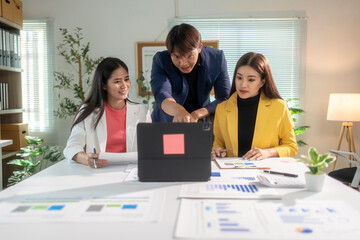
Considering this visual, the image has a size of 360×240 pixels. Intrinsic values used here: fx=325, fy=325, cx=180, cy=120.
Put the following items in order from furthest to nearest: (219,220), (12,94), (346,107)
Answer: (12,94), (346,107), (219,220)

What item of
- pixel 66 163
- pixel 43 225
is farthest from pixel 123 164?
pixel 43 225

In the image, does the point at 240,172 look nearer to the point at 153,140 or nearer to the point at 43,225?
the point at 153,140

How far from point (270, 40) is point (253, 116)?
229 centimetres

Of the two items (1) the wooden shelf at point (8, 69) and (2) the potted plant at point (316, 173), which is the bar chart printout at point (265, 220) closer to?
(2) the potted plant at point (316, 173)

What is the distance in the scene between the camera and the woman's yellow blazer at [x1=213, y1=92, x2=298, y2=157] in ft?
6.00

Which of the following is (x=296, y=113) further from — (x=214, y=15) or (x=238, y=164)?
(x=238, y=164)

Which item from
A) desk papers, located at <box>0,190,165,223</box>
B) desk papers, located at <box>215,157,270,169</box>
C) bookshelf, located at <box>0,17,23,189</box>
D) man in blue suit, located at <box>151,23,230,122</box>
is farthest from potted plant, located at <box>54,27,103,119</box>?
desk papers, located at <box>0,190,165,223</box>

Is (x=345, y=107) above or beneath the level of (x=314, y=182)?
above

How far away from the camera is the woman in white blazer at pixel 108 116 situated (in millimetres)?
1854

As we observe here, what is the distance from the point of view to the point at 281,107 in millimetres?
1873

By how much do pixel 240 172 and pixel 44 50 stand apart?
3.41 m

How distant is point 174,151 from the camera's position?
1195 mm

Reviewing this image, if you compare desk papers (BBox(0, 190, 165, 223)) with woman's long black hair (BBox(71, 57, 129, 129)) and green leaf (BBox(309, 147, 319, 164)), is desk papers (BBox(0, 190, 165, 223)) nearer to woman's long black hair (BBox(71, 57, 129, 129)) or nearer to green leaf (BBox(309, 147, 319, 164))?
green leaf (BBox(309, 147, 319, 164))

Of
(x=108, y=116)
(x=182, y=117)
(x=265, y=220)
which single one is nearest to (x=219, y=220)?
(x=265, y=220)
